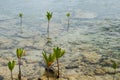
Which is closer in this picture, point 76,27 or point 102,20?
point 76,27

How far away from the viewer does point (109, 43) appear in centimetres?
898

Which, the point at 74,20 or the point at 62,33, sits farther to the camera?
the point at 74,20

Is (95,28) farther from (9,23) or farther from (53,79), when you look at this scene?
(53,79)

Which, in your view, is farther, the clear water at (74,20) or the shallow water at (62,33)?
the clear water at (74,20)

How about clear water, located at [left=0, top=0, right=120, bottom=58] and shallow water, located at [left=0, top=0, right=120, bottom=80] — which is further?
clear water, located at [left=0, top=0, right=120, bottom=58]

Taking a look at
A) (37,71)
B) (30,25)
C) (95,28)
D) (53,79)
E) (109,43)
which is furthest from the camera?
(30,25)

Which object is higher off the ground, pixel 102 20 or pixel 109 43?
pixel 102 20

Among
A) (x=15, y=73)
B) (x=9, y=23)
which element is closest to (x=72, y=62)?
(x=15, y=73)

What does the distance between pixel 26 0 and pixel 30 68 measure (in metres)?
12.8

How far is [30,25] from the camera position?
38.9 feet

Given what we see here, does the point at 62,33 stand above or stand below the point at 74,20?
below

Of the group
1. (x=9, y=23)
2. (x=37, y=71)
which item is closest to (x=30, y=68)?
(x=37, y=71)

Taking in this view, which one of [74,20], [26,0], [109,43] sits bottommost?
[109,43]

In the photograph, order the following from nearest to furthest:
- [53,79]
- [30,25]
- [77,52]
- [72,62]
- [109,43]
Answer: [53,79] < [72,62] < [77,52] < [109,43] < [30,25]
